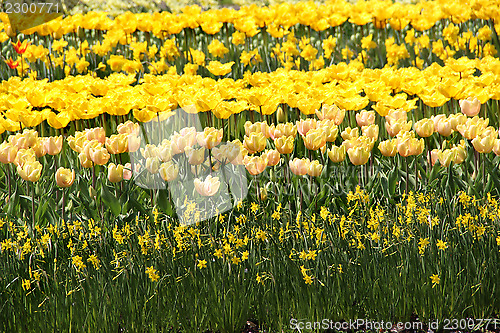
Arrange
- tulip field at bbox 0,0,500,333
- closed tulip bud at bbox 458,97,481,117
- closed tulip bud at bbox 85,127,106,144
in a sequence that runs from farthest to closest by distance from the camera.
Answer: closed tulip bud at bbox 458,97,481,117 < closed tulip bud at bbox 85,127,106,144 < tulip field at bbox 0,0,500,333

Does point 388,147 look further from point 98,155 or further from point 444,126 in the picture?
point 98,155

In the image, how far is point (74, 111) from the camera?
3.70 meters

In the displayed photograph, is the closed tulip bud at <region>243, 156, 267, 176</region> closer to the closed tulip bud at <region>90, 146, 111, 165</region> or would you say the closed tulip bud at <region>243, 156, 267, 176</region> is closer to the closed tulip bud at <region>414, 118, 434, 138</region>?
the closed tulip bud at <region>90, 146, 111, 165</region>

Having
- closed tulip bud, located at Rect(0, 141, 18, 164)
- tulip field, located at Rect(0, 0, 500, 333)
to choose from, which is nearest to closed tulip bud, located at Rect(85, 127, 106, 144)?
tulip field, located at Rect(0, 0, 500, 333)

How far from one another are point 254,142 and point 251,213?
369 millimetres

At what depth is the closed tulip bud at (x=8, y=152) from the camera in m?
2.90

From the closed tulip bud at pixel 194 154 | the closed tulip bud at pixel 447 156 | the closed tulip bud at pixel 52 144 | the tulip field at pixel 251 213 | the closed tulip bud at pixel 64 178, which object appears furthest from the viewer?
the closed tulip bud at pixel 52 144

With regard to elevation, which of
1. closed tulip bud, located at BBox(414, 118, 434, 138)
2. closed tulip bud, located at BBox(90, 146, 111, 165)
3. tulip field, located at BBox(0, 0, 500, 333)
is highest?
closed tulip bud, located at BBox(90, 146, 111, 165)

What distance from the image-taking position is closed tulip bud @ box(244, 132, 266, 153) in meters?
2.95

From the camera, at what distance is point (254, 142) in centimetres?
296

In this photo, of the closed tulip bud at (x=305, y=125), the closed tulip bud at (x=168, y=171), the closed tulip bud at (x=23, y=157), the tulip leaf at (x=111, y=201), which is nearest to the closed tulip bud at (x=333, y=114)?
the closed tulip bud at (x=305, y=125)

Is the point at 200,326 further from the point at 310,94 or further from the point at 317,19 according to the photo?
the point at 317,19

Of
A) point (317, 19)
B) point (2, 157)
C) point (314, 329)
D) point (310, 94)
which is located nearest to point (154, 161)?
point (2, 157)

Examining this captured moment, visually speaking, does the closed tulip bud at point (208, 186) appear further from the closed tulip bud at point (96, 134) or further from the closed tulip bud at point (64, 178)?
the closed tulip bud at point (96, 134)
